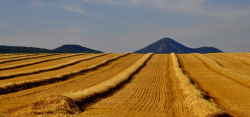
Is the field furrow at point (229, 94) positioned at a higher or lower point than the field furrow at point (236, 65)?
lower

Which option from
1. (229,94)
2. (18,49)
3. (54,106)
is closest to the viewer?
(54,106)

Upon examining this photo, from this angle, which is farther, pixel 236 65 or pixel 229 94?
pixel 236 65

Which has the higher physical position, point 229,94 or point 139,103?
point 229,94

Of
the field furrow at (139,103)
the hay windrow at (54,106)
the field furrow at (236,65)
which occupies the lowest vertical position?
the field furrow at (139,103)

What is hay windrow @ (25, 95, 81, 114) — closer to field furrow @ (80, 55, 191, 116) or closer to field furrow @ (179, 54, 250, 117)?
field furrow @ (80, 55, 191, 116)

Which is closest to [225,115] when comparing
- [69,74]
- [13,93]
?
[13,93]

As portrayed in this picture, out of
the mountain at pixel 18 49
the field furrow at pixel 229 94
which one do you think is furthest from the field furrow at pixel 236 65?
the mountain at pixel 18 49

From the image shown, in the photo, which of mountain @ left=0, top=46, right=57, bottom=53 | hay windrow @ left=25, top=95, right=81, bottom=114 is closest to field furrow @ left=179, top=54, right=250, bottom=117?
hay windrow @ left=25, top=95, right=81, bottom=114

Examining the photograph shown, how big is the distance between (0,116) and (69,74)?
2050cm

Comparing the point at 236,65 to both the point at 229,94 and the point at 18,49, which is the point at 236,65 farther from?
the point at 18,49

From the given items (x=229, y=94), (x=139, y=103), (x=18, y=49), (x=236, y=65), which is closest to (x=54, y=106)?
(x=139, y=103)

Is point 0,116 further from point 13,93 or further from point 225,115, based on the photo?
point 225,115

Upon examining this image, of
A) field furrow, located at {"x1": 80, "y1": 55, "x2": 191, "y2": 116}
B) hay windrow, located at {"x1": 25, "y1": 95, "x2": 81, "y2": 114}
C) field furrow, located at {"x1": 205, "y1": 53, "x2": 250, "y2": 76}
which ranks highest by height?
field furrow, located at {"x1": 205, "y1": 53, "x2": 250, "y2": 76}

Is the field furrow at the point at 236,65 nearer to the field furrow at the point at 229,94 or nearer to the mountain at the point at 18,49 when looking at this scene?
the field furrow at the point at 229,94
